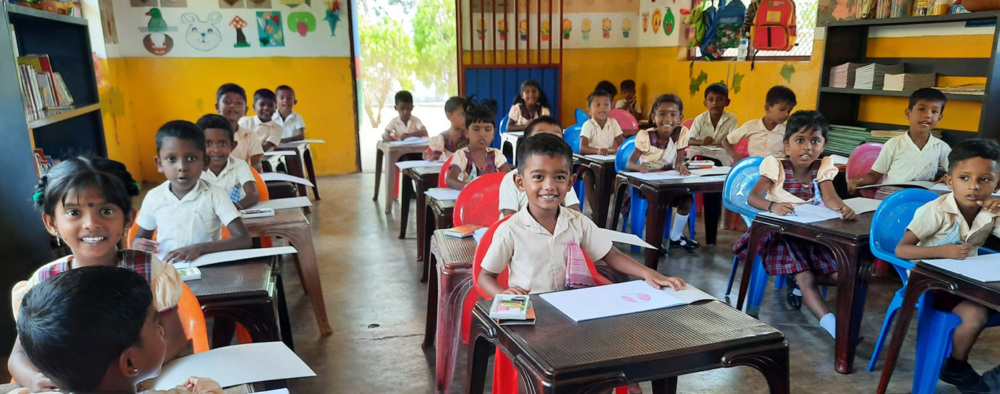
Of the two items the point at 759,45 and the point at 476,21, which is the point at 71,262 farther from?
the point at 476,21

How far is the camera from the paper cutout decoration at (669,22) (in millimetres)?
7277

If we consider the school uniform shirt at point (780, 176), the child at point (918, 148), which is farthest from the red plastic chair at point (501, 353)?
the child at point (918, 148)

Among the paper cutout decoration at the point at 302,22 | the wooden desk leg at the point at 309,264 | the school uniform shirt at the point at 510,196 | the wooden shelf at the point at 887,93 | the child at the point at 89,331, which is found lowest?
the wooden desk leg at the point at 309,264

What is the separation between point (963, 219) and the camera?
7.82ft

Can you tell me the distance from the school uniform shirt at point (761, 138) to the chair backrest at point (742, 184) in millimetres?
1230

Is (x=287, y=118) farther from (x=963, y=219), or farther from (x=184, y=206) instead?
(x=963, y=219)

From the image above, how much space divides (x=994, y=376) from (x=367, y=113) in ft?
23.4

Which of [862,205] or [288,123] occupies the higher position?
[288,123]

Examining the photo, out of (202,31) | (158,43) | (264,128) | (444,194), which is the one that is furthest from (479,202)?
(158,43)

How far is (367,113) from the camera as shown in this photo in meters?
8.33

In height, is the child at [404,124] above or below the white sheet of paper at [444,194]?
above

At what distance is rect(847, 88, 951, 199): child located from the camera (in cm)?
368

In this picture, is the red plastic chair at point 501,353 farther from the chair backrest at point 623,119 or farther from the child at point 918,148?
the chair backrest at point 623,119

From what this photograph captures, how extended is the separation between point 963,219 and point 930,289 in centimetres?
49
